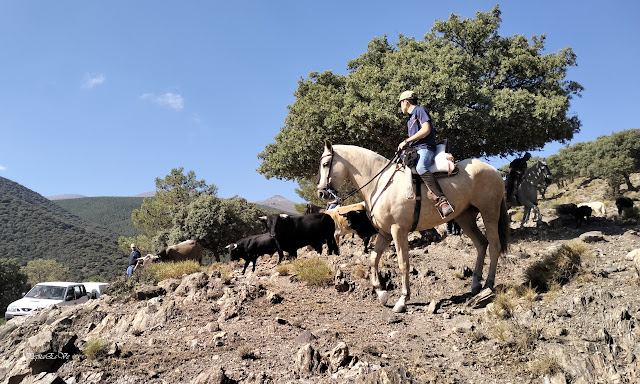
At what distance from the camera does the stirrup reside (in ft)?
22.1

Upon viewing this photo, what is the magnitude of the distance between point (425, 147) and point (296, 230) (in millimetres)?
6903

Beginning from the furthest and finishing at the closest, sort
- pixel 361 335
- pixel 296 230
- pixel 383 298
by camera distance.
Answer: pixel 296 230
pixel 383 298
pixel 361 335

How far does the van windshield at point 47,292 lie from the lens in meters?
17.1

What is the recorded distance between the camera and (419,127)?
7191 millimetres

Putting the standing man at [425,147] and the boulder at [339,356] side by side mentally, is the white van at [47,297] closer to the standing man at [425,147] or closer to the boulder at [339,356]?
the boulder at [339,356]

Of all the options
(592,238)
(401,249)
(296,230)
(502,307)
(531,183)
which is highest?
(531,183)

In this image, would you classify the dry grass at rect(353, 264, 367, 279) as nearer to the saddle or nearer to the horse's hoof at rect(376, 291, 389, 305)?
the horse's hoof at rect(376, 291, 389, 305)

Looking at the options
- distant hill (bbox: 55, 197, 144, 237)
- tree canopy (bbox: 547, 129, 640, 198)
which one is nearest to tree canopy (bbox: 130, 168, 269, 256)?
tree canopy (bbox: 547, 129, 640, 198)

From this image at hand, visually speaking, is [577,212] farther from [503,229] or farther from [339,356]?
[339,356]

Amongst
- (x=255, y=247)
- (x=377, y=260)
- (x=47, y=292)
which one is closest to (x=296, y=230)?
(x=255, y=247)

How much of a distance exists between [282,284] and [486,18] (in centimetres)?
1376

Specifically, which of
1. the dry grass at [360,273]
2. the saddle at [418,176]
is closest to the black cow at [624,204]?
the dry grass at [360,273]

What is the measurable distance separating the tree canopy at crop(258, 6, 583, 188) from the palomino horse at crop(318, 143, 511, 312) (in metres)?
4.76

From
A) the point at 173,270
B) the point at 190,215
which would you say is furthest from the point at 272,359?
the point at 190,215
